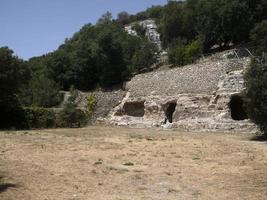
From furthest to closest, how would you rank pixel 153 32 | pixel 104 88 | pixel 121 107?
pixel 153 32, pixel 104 88, pixel 121 107

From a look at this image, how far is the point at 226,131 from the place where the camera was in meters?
28.4

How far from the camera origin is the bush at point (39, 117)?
113 ft

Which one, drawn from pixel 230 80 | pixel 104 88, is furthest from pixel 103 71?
pixel 230 80

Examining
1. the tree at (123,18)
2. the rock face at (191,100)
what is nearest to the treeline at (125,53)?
the rock face at (191,100)

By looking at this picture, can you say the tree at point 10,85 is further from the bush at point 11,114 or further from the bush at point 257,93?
the bush at point 257,93

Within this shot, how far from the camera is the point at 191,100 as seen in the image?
32.9m

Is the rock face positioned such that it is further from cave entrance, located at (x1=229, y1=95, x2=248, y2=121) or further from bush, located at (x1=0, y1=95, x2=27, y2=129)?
bush, located at (x1=0, y1=95, x2=27, y2=129)

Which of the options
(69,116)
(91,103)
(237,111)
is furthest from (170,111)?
(69,116)

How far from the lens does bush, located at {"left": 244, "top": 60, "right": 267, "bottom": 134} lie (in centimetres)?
2283

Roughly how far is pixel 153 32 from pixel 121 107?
134 ft

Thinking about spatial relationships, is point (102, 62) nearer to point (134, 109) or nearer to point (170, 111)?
point (134, 109)

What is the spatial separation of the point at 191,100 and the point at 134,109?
293 inches

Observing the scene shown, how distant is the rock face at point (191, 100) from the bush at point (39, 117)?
18.0ft

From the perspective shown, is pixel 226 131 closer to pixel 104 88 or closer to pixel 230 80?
pixel 230 80
